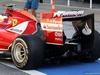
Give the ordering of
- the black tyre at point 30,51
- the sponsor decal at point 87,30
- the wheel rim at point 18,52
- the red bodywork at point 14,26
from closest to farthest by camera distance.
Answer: the black tyre at point 30,51
the wheel rim at point 18,52
the sponsor decal at point 87,30
the red bodywork at point 14,26

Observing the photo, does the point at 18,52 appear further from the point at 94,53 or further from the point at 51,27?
the point at 94,53

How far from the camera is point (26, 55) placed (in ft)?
21.1

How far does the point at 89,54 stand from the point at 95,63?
27 cm

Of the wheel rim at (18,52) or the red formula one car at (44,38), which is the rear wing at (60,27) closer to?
the red formula one car at (44,38)

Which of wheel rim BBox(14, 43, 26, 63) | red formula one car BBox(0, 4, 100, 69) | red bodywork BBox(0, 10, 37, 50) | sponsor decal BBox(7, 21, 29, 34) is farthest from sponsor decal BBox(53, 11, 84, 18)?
wheel rim BBox(14, 43, 26, 63)

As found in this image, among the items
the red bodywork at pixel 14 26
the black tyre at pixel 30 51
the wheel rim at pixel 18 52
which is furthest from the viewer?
the red bodywork at pixel 14 26

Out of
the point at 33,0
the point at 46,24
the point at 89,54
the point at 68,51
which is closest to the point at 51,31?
the point at 46,24

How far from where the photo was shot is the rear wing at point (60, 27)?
648 centimetres

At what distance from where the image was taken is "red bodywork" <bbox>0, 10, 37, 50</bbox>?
7.15 metres

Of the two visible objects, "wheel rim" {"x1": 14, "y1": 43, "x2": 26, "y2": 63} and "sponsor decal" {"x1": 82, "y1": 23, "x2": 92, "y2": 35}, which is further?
"sponsor decal" {"x1": 82, "y1": 23, "x2": 92, "y2": 35}

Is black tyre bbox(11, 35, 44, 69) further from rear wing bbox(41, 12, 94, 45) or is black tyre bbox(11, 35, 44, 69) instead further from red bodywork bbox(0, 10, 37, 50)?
red bodywork bbox(0, 10, 37, 50)

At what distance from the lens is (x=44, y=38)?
22.1 feet

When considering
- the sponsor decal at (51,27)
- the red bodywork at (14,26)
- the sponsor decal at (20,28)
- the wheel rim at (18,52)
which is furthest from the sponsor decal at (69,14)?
the wheel rim at (18,52)

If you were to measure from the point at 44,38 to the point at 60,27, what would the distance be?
0.46 metres
